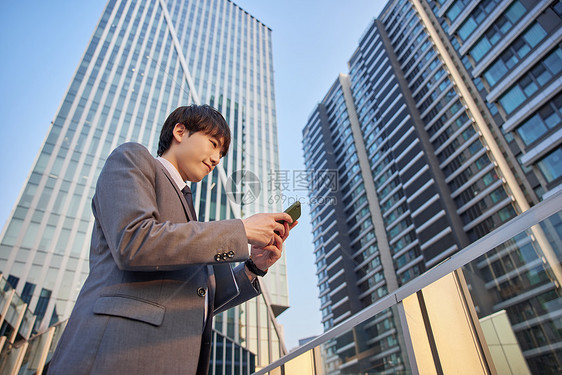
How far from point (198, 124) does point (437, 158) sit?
1637 inches

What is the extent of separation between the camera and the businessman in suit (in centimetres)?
81

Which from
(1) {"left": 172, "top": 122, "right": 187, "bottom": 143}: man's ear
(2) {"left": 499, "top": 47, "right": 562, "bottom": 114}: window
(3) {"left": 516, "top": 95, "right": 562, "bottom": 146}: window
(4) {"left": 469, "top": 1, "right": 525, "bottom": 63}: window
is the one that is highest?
(4) {"left": 469, "top": 1, "right": 525, "bottom": 63}: window

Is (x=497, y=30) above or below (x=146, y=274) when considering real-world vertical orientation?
above

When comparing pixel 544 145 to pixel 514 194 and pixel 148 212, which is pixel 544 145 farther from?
pixel 148 212

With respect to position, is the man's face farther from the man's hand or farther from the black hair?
the man's hand

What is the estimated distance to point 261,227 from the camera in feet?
3.29

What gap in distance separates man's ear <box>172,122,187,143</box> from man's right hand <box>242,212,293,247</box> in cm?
54

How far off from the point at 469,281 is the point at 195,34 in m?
42.6

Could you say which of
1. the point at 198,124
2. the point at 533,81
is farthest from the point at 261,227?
the point at 533,81

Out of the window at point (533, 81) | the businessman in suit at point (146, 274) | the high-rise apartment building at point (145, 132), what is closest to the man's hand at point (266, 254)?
the businessman in suit at point (146, 274)

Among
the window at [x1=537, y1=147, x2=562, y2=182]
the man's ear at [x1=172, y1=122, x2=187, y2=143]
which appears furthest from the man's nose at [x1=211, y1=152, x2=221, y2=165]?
the window at [x1=537, y1=147, x2=562, y2=182]

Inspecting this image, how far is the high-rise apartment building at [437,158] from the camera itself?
59.7 inches

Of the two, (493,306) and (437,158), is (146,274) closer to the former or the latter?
(493,306)

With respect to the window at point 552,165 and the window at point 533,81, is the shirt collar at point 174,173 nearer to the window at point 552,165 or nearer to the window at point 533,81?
the window at point 552,165
